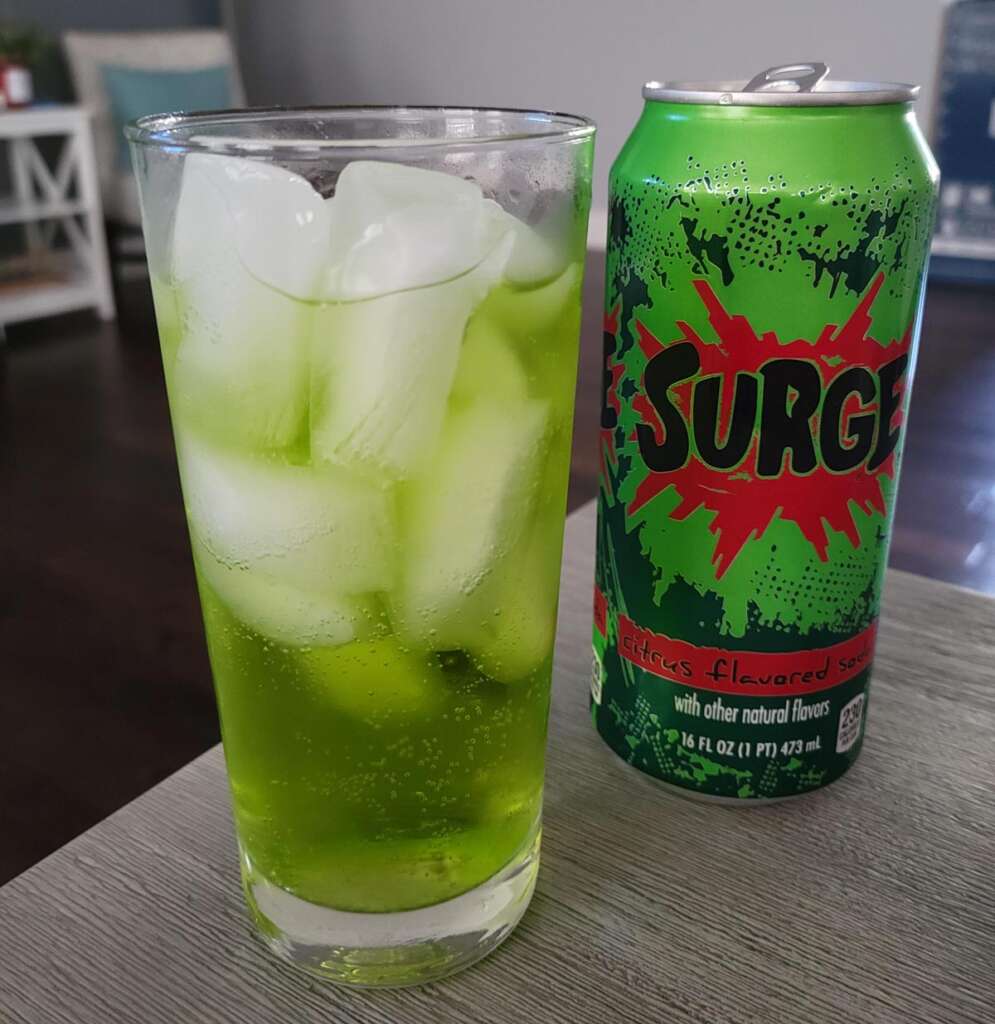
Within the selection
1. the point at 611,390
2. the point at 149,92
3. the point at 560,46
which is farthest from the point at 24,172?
the point at 611,390

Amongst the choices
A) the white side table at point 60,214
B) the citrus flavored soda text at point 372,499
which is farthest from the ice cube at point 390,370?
the white side table at point 60,214

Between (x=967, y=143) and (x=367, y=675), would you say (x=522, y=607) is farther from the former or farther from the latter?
(x=967, y=143)

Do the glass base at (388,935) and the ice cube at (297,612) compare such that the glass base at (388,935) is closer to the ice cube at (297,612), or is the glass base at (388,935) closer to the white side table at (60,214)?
the ice cube at (297,612)

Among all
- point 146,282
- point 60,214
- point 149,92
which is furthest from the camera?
point 146,282

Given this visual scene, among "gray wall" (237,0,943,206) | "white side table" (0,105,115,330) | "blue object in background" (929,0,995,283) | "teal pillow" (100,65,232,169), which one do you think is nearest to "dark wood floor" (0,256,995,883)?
"white side table" (0,105,115,330)

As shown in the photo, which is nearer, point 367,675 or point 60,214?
point 367,675

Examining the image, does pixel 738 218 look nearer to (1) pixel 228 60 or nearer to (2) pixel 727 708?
(2) pixel 727 708

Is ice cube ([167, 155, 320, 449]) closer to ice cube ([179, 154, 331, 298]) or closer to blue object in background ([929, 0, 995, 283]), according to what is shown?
ice cube ([179, 154, 331, 298])
